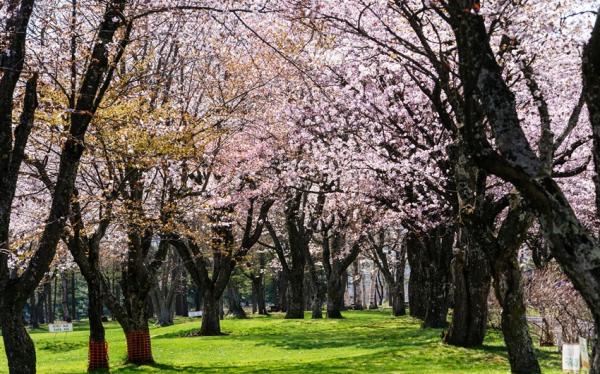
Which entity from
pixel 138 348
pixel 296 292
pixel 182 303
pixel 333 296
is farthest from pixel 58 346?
pixel 182 303

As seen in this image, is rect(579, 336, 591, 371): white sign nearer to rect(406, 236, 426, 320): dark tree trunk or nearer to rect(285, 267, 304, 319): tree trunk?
rect(406, 236, 426, 320): dark tree trunk

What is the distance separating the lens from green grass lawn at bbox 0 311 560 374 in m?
18.0

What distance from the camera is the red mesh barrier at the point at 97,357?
1931 cm

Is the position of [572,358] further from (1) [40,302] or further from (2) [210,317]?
(1) [40,302]

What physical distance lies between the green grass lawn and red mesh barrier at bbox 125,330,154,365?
1.42ft

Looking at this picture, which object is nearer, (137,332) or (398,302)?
(137,332)

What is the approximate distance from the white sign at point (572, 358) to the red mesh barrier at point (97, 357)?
12666 mm

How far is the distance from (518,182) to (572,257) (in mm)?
890

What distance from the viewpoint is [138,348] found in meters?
21.0

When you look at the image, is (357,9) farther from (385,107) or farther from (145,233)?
(145,233)

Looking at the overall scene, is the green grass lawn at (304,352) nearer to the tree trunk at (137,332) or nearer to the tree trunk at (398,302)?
the tree trunk at (137,332)

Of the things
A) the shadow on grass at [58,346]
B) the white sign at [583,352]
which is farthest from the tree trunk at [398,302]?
the white sign at [583,352]

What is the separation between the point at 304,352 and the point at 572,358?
13.5m

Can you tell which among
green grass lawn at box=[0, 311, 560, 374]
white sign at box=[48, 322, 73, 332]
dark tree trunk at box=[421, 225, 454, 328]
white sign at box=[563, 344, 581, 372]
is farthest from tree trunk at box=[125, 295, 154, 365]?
white sign at box=[563, 344, 581, 372]
